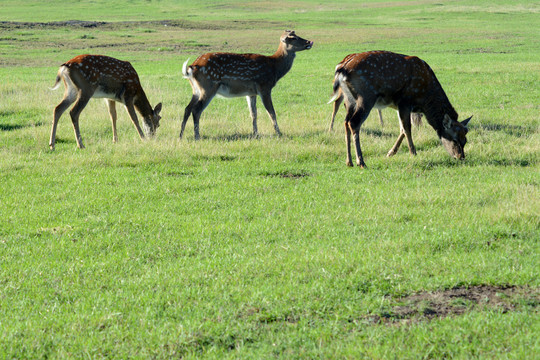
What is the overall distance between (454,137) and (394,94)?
1.19m

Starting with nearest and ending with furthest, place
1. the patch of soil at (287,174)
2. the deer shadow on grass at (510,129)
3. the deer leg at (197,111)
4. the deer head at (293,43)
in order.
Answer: the patch of soil at (287,174), the deer shadow on grass at (510,129), the deer leg at (197,111), the deer head at (293,43)

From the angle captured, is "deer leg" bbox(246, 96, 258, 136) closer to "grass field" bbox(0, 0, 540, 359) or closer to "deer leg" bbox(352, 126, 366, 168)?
"grass field" bbox(0, 0, 540, 359)

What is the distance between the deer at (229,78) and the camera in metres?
12.4

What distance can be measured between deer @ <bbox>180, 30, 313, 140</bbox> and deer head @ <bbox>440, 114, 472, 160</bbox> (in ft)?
11.2

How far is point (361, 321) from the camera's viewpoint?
15.2 feet

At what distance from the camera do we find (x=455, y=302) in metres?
4.88

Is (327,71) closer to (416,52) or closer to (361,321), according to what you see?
(416,52)

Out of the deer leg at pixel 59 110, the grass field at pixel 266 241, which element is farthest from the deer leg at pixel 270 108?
the deer leg at pixel 59 110

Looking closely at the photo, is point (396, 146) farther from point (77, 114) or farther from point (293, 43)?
point (77, 114)

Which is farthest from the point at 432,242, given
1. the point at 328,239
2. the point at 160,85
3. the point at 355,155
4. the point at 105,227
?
the point at 160,85

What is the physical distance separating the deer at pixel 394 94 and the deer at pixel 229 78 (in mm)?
2746

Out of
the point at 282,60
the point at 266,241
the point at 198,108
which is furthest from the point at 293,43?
the point at 266,241

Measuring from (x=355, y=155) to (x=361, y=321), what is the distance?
6.04 m

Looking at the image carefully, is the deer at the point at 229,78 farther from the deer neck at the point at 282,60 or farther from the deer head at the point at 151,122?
the deer head at the point at 151,122
